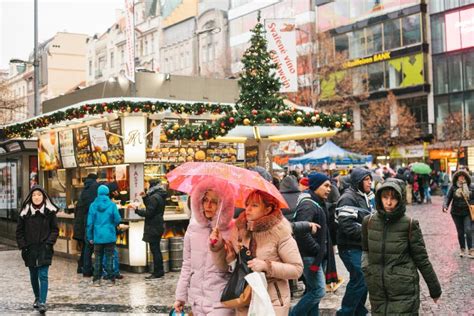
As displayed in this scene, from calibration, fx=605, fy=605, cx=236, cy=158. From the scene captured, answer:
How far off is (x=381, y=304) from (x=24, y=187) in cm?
1646

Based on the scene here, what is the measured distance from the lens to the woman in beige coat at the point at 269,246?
444 centimetres

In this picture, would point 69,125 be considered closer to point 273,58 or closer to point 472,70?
point 273,58

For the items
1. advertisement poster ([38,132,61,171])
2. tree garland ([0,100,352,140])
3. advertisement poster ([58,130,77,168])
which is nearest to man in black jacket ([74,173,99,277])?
tree garland ([0,100,352,140])

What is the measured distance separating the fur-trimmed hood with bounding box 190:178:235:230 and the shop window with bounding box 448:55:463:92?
4183 centimetres

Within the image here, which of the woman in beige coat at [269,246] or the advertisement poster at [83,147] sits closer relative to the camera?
the woman in beige coat at [269,246]

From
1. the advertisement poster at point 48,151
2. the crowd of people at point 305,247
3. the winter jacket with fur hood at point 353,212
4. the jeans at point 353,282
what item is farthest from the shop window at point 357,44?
the jeans at point 353,282

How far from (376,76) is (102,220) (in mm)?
38598

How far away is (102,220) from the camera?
1090 cm

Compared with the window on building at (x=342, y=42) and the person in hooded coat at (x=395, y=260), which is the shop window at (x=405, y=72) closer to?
the window on building at (x=342, y=42)

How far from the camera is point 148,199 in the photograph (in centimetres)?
1107

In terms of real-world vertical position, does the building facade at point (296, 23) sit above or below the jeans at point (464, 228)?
above

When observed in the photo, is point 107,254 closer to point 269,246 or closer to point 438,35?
point 269,246

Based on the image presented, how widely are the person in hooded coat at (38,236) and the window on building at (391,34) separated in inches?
1596

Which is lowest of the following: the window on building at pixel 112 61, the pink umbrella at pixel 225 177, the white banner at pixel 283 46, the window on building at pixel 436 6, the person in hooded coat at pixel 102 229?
the person in hooded coat at pixel 102 229
